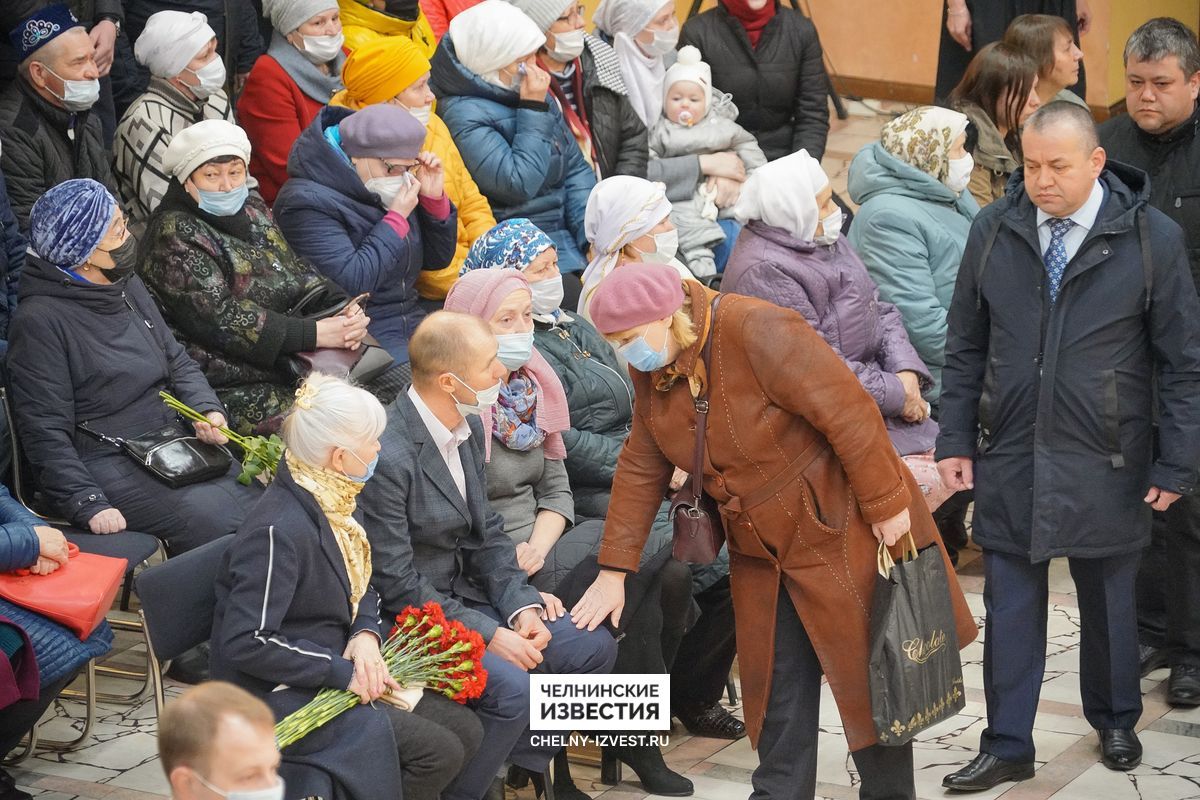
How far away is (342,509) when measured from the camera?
3.81m

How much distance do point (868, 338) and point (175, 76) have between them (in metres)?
2.69

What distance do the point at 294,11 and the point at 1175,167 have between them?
3253mm

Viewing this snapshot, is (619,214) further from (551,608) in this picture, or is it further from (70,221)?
(70,221)

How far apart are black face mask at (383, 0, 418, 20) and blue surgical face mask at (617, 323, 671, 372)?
3203mm

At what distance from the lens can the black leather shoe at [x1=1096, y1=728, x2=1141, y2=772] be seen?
4859 millimetres

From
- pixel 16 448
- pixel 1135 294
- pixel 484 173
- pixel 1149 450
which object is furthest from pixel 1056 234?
pixel 16 448

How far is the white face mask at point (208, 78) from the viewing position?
601cm

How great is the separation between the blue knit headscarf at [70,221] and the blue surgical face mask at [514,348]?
1.24m

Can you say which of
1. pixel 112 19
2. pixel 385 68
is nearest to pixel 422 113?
pixel 385 68

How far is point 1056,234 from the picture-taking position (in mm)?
4609

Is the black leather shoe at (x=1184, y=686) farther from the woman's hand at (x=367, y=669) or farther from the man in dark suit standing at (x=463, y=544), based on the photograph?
the woman's hand at (x=367, y=669)

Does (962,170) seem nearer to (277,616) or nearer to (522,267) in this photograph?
(522,267)

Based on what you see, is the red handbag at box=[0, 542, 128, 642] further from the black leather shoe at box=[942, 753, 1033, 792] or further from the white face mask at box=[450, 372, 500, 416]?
the black leather shoe at box=[942, 753, 1033, 792]

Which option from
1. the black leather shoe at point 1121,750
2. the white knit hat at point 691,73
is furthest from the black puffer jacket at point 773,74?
the black leather shoe at point 1121,750
